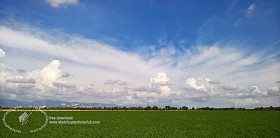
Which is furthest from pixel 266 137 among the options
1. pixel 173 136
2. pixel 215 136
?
pixel 173 136

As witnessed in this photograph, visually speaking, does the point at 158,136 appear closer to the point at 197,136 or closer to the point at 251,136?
the point at 197,136

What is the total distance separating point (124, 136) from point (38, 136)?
32.5 feet

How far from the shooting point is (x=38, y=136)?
105 feet

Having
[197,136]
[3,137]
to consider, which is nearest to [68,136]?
[3,137]

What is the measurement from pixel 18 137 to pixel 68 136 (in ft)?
17.8

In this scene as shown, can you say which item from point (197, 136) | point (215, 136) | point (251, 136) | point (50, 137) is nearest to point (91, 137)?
point (50, 137)

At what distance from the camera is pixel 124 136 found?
108ft

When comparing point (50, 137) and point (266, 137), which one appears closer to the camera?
point (50, 137)

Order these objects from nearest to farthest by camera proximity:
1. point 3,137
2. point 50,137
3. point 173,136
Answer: point 3,137 → point 50,137 → point 173,136

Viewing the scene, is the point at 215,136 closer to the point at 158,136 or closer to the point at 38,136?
the point at 158,136

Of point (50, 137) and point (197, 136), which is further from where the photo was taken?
point (197, 136)

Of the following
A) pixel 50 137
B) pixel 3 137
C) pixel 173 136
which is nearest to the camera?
pixel 3 137

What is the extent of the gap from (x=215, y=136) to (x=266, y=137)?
20.1 feet

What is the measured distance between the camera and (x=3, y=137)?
96.8 feet
